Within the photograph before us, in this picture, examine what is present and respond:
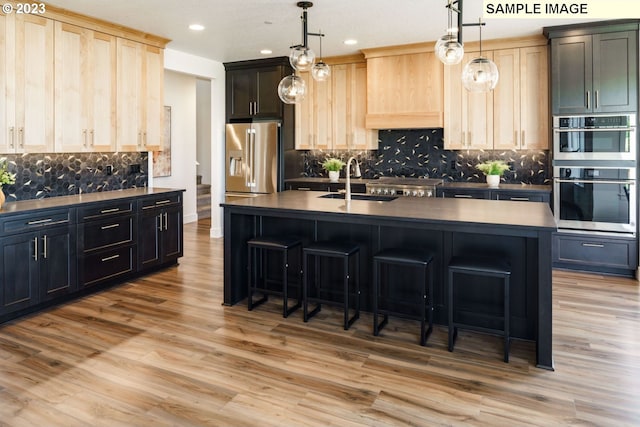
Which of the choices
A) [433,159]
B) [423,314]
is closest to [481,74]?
[423,314]

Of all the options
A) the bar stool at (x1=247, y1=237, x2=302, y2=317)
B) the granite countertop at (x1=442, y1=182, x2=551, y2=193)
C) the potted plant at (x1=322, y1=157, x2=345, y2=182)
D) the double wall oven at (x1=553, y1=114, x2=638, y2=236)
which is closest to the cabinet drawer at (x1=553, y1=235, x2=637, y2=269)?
the double wall oven at (x1=553, y1=114, x2=638, y2=236)

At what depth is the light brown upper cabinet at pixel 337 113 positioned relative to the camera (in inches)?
261

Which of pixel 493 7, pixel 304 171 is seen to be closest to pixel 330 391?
pixel 493 7

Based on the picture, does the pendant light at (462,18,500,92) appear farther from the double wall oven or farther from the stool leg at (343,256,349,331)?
the double wall oven

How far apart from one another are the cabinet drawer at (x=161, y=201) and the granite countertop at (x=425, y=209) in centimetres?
140

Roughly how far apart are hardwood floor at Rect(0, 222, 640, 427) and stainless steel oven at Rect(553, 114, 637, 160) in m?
1.68

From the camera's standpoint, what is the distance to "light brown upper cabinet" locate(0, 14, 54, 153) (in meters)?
3.98

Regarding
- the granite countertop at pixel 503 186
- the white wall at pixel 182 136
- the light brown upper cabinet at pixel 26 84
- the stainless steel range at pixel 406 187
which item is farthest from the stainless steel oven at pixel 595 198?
the white wall at pixel 182 136

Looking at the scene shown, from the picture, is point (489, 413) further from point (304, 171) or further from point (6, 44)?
point (304, 171)

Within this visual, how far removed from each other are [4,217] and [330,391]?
2.83 metres

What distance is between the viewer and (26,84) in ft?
13.6

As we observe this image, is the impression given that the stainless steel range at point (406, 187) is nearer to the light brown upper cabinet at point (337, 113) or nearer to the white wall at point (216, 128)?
the light brown upper cabinet at point (337, 113)

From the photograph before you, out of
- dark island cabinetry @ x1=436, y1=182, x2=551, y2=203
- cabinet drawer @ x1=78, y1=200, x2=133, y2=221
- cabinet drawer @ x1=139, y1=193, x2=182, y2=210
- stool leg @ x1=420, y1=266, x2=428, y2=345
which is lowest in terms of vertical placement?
stool leg @ x1=420, y1=266, x2=428, y2=345

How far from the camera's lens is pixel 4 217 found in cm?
357
